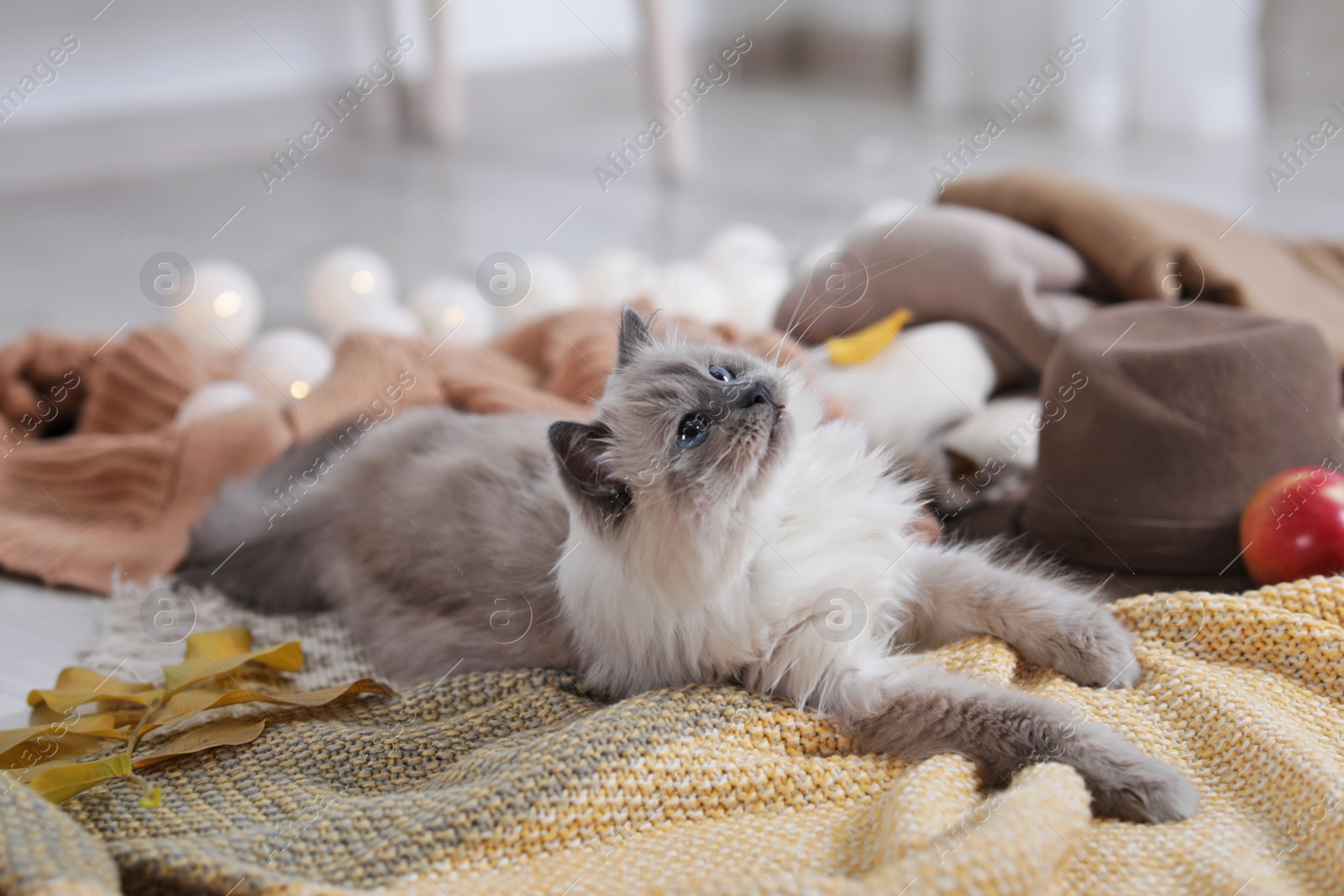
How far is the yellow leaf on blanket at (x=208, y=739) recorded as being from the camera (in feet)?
4.11

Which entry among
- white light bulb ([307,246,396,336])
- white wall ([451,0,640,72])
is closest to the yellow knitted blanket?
white light bulb ([307,246,396,336])

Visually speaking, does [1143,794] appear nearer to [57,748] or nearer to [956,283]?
[956,283]

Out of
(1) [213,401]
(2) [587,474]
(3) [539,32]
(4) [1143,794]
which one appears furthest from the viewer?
(3) [539,32]

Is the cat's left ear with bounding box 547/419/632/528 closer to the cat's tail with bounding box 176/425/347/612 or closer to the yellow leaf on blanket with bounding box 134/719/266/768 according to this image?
the yellow leaf on blanket with bounding box 134/719/266/768

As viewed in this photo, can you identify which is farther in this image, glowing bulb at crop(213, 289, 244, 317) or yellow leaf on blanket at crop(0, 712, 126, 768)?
glowing bulb at crop(213, 289, 244, 317)

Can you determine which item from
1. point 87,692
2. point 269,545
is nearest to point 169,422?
point 269,545

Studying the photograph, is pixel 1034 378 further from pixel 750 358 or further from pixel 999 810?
pixel 999 810

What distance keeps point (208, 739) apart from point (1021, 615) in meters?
0.99

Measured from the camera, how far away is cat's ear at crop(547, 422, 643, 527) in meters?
1.17

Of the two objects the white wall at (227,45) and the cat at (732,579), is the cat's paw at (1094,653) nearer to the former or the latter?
the cat at (732,579)

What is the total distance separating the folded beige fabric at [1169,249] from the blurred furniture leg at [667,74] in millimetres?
2034

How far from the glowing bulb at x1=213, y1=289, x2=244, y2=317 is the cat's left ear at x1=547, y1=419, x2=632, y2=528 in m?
1.72

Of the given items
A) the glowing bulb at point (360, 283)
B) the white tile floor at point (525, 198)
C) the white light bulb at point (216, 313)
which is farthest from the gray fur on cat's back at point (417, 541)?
the white tile floor at point (525, 198)

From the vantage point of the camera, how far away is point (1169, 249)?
197 cm
